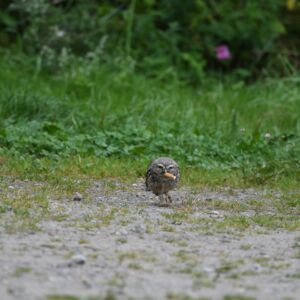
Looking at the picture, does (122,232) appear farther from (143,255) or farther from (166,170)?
(166,170)

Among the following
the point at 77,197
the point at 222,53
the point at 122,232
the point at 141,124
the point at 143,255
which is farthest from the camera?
the point at 222,53

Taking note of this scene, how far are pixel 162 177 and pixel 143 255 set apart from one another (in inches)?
86.4

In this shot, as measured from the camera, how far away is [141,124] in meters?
11.8

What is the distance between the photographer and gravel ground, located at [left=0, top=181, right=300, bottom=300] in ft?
17.7

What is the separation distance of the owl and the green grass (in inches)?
56.5

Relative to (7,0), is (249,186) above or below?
below

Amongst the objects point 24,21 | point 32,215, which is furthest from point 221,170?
point 24,21

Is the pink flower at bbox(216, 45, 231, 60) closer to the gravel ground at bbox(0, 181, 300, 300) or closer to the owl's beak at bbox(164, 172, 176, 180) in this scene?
the gravel ground at bbox(0, 181, 300, 300)

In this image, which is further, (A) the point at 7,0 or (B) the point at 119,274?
(A) the point at 7,0

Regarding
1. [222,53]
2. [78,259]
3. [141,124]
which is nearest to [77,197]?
[78,259]

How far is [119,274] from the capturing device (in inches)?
226

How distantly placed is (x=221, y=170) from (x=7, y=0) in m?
6.59

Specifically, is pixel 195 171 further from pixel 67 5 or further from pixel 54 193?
pixel 67 5

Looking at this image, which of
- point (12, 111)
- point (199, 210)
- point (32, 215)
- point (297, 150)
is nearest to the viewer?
point (32, 215)
